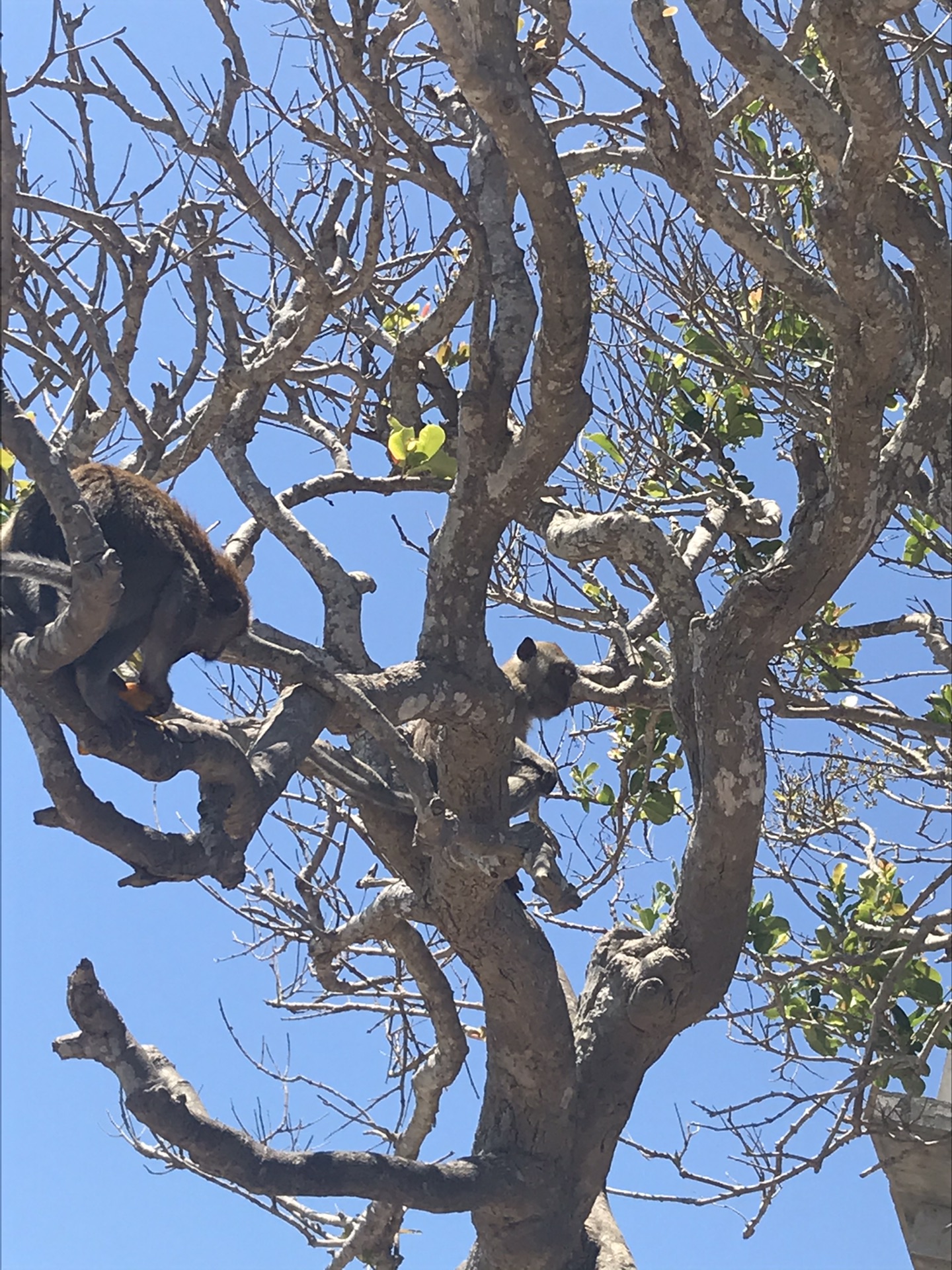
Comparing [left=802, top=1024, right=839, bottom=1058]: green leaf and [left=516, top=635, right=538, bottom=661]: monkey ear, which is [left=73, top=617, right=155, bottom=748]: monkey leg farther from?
[left=802, top=1024, right=839, bottom=1058]: green leaf

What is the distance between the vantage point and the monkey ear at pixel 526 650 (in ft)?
21.7

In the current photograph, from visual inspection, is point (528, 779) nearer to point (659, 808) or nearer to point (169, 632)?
point (659, 808)

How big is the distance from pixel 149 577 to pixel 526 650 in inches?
114

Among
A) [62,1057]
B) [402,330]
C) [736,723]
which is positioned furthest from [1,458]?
[402,330]

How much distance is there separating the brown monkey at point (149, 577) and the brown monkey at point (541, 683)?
2821 millimetres

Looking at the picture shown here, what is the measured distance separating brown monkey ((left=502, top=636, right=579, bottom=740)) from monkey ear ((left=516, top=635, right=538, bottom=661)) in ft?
0.36

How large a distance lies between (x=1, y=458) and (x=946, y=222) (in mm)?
4313

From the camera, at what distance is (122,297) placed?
479 cm

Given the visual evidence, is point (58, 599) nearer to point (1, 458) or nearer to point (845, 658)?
point (1, 458)

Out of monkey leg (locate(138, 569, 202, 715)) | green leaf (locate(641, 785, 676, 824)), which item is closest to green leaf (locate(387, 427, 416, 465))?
monkey leg (locate(138, 569, 202, 715))

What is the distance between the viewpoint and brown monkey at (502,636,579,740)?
693cm

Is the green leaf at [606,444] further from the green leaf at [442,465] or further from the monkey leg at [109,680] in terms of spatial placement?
the monkey leg at [109,680]

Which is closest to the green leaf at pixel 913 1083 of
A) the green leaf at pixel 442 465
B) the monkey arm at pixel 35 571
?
the green leaf at pixel 442 465

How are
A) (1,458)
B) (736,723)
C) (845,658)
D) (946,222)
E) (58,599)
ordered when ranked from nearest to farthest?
(1,458) → (58,599) → (736,723) → (946,222) → (845,658)
